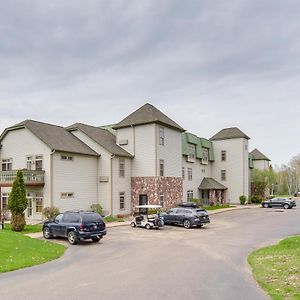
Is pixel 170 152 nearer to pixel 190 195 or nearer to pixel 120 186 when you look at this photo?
pixel 120 186

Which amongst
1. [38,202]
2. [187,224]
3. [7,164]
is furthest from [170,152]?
[7,164]

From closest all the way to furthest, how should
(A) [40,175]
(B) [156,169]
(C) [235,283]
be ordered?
(C) [235,283] → (A) [40,175] → (B) [156,169]

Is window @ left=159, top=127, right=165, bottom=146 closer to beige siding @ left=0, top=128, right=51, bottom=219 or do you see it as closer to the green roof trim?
the green roof trim

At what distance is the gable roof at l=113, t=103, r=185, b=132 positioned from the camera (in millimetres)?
38812

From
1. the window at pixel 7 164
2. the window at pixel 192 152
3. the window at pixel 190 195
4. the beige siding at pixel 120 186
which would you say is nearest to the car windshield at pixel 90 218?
the beige siding at pixel 120 186

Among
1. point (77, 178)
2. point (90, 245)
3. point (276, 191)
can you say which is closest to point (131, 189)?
point (77, 178)

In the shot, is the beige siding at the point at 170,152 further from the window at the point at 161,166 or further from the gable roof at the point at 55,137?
the gable roof at the point at 55,137

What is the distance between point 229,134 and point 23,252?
4609 cm

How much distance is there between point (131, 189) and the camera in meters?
39.4

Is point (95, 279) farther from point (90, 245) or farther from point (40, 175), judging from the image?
point (40, 175)

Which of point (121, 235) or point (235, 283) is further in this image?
point (121, 235)

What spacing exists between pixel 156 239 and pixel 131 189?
17451 mm

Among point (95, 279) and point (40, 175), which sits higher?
point (40, 175)

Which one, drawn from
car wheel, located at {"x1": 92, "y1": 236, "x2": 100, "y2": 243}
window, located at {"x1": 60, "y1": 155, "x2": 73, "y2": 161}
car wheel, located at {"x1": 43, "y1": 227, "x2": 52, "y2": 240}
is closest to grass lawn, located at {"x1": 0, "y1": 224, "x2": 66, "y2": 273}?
car wheel, located at {"x1": 92, "y1": 236, "x2": 100, "y2": 243}
